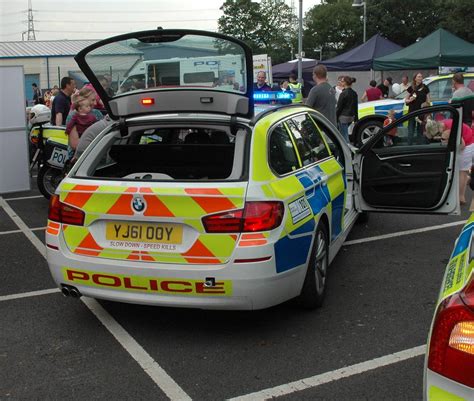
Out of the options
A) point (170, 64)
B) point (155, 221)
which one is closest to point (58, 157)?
point (170, 64)

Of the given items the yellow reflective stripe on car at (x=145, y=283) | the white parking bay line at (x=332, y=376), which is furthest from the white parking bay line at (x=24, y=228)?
the white parking bay line at (x=332, y=376)

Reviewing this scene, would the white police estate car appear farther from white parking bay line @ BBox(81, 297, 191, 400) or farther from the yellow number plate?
white parking bay line @ BBox(81, 297, 191, 400)

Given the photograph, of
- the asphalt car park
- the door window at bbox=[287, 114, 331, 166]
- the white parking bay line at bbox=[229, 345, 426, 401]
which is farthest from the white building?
the white parking bay line at bbox=[229, 345, 426, 401]

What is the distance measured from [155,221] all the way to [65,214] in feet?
2.26

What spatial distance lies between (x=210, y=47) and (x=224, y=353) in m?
2.12

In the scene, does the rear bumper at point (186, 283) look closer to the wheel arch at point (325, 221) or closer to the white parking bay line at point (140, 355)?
the white parking bay line at point (140, 355)

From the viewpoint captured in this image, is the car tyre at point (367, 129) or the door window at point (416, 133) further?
the car tyre at point (367, 129)

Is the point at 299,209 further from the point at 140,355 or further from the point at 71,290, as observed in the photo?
the point at 71,290

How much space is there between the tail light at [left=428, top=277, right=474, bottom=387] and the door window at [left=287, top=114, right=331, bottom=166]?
109 inches

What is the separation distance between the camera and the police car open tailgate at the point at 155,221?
12.3ft

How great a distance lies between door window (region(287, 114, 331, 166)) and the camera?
4.74 meters

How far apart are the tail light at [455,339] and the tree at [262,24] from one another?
299ft

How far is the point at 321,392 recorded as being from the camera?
3.35m

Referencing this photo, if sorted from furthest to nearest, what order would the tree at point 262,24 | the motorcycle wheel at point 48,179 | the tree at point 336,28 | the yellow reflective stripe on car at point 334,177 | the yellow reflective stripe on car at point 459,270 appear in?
the tree at point 262,24
the tree at point 336,28
the motorcycle wheel at point 48,179
the yellow reflective stripe on car at point 334,177
the yellow reflective stripe on car at point 459,270
